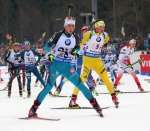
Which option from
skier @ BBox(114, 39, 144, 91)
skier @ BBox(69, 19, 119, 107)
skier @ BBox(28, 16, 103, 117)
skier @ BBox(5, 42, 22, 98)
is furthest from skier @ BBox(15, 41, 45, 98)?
skier @ BBox(28, 16, 103, 117)

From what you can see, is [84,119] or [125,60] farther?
[125,60]

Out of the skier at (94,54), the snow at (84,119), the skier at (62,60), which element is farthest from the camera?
the skier at (94,54)

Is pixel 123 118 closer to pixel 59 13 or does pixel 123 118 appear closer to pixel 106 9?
pixel 106 9

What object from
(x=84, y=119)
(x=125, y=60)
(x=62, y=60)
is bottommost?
(x=84, y=119)

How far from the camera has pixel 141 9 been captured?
1959 inches

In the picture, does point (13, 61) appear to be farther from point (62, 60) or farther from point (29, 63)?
point (62, 60)

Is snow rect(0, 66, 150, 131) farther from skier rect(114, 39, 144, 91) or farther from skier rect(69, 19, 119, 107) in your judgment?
skier rect(114, 39, 144, 91)

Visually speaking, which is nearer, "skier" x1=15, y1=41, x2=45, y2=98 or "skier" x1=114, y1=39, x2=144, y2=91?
"skier" x1=15, y1=41, x2=45, y2=98

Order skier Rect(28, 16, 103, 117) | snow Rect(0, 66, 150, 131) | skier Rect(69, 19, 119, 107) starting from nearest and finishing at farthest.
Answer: snow Rect(0, 66, 150, 131)
skier Rect(28, 16, 103, 117)
skier Rect(69, 19, 119, 107)

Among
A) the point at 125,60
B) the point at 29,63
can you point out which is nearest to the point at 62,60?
the point at 29,63

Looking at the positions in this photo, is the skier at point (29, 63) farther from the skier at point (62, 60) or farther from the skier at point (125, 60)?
the skier at point (62, 60)

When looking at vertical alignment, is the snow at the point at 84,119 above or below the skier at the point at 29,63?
below

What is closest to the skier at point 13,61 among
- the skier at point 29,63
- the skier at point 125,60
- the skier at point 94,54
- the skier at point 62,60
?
the skier at point 29,63

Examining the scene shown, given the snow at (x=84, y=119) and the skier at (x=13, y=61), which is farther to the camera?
the skier at (x=13, y=61)
